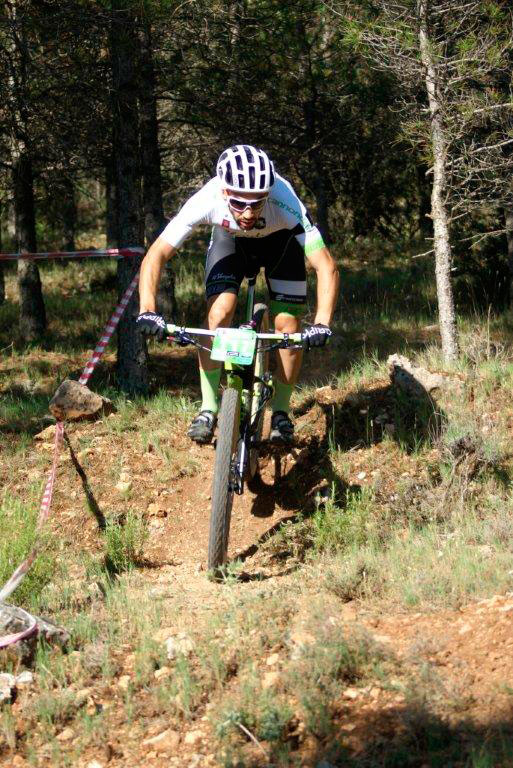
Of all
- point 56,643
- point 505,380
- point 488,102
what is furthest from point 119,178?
point 56,643

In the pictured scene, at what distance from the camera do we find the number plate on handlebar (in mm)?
5535

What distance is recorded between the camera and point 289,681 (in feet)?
13.2

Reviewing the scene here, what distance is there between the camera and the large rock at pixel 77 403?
327 inches

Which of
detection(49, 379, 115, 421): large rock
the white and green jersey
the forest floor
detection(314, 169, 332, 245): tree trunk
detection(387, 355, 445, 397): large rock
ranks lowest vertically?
the forest floor

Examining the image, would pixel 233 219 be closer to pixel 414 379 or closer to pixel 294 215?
pixel 294 215

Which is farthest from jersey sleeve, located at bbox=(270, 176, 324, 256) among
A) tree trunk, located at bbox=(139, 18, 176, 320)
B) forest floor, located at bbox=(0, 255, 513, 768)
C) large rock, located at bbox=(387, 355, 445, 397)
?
tree trunk, located at bbox=(139, 18, 176, 320)

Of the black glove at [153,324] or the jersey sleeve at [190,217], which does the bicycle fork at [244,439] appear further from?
the jersey sleeve at [190,217]

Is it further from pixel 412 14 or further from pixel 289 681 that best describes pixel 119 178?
pixel 289 681

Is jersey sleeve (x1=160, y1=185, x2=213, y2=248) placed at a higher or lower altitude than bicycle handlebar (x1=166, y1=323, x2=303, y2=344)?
higher

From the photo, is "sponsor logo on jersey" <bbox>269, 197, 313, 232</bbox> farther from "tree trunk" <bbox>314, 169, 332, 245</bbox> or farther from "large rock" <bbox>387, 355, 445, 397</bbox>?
"tree trunk" <bbox>314, 169, 332, 245</bbox>

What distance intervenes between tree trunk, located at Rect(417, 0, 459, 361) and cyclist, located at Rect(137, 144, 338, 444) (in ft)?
Answer: 8.39

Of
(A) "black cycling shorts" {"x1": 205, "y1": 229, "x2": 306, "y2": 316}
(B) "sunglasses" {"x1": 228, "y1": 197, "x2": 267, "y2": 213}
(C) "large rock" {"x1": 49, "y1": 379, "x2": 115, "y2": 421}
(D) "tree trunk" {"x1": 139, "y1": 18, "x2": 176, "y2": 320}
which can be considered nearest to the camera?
(B) "sunglasses" {"x1": 228, "y1": 197, "x2": 267, "y2": 213}

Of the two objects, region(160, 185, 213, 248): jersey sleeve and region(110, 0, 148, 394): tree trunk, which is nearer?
region(160, 185, 213, 248): jersey sleeve

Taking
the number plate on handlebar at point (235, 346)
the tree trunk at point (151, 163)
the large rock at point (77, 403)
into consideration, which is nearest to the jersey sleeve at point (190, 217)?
the number plate on handlebar at point (235, 346)
